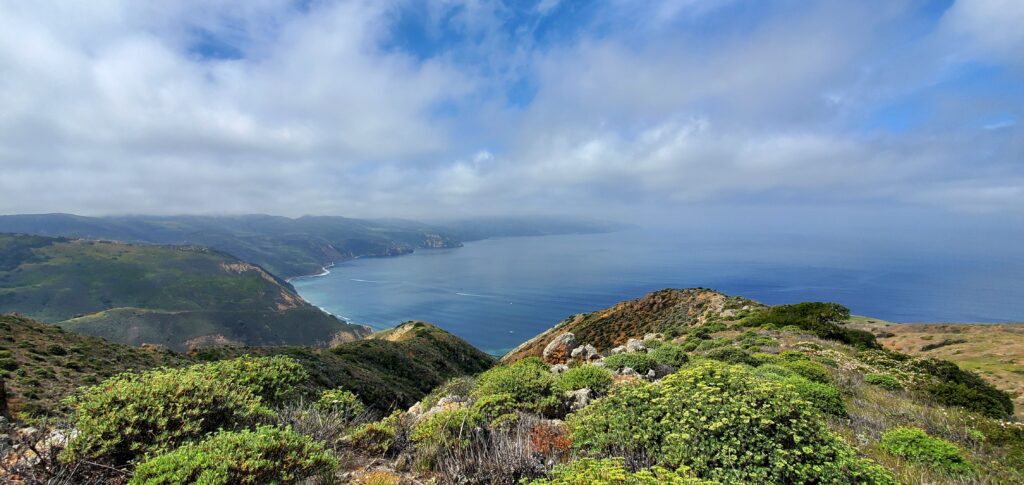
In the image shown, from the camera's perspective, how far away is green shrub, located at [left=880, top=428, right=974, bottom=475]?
6661 mm

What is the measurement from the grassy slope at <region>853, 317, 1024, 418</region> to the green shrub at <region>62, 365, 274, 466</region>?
104ft

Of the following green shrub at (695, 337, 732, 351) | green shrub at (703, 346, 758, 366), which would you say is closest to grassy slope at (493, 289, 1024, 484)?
green shrub at (695, 337, 732, 351)

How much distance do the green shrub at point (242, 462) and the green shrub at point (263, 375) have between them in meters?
3.47

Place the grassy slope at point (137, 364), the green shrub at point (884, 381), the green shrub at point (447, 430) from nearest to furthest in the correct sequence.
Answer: the green shrub at point (447, 430) → the green shrub at point (884, 381) → the grassy slope at point (137, 364)

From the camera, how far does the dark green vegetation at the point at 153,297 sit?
359 feet

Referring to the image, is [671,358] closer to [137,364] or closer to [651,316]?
[651,316]

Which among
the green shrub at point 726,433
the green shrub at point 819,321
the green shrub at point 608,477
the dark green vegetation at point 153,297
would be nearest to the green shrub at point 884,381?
the green shrub at point 819,321

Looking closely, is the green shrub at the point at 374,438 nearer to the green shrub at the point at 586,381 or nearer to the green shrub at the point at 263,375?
the green shrub at the point at 263,375

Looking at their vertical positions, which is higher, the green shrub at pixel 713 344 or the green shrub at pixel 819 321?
the green shrub at pixel 819 321

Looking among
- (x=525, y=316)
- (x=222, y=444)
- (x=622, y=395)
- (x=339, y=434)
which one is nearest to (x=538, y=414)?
(x=622, y=395)

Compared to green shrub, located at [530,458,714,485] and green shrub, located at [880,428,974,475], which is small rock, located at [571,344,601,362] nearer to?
green shrub, located at [880,428,974,475]

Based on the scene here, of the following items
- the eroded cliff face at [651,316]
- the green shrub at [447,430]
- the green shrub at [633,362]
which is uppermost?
the green shrub at [447,430]

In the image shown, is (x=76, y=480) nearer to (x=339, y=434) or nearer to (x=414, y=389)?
(x=339, y=434)

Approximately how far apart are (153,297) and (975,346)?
215292 mm
